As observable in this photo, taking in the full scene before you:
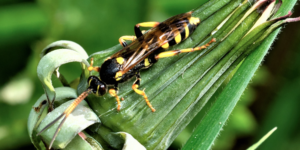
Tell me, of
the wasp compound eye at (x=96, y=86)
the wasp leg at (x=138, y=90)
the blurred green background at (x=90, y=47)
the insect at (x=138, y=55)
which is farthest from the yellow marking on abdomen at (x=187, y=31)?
the blurred green background at (x=90, y=47)

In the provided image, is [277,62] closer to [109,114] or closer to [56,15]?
[56,15]

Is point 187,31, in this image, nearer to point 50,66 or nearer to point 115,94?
point 115,94

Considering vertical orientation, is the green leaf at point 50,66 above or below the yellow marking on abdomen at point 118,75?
above

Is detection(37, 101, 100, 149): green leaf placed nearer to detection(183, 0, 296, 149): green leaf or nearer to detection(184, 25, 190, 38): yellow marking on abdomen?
detection(183, 0, 296, 149): green leaf

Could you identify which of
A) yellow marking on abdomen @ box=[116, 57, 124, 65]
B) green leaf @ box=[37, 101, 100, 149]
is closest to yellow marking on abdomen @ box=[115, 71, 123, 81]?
yellow marking on abdomen @ box=[116, 57, 124, 65]

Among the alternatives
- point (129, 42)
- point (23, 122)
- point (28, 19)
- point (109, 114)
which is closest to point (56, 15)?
point (28, 19)

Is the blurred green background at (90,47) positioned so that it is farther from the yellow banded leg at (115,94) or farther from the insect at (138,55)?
the yellow banded leg at (115,94)

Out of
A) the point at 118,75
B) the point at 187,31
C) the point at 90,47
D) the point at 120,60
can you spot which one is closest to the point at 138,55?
the point at 120,60
